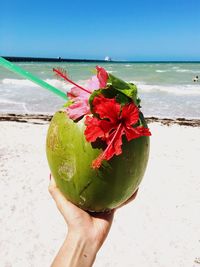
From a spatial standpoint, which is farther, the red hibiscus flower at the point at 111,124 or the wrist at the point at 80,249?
the wrist at the point at 80,249

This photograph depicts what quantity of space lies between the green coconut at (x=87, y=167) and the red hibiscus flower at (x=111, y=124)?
0.09 m

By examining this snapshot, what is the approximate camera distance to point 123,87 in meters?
1.40

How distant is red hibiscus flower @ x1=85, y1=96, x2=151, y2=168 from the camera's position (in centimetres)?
128

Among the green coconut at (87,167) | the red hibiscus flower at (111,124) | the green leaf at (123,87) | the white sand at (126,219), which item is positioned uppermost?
the green leaf at (123,87)

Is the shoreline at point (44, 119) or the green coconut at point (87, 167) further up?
the green coconut at point (87, 167)

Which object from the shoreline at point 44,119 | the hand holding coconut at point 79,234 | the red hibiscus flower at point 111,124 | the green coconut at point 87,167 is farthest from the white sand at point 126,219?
the shoreline at point 44,119

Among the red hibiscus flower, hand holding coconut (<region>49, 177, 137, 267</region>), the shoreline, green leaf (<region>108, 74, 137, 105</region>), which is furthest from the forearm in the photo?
the shoreline

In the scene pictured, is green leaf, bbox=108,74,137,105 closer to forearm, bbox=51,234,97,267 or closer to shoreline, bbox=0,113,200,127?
forearm, bbox=51,234,97,267

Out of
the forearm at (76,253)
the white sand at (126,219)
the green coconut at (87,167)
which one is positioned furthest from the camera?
A: the white sand at (126,219)

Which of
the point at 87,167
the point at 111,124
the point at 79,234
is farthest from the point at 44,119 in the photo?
the point at 111,124

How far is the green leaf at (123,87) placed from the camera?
137 centimetres

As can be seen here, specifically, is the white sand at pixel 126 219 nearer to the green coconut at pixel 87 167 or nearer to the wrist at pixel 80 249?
the wrist at pixel 80 249

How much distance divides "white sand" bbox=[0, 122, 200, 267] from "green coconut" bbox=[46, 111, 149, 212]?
2.53 meters

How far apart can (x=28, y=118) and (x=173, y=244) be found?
759 centimetres
